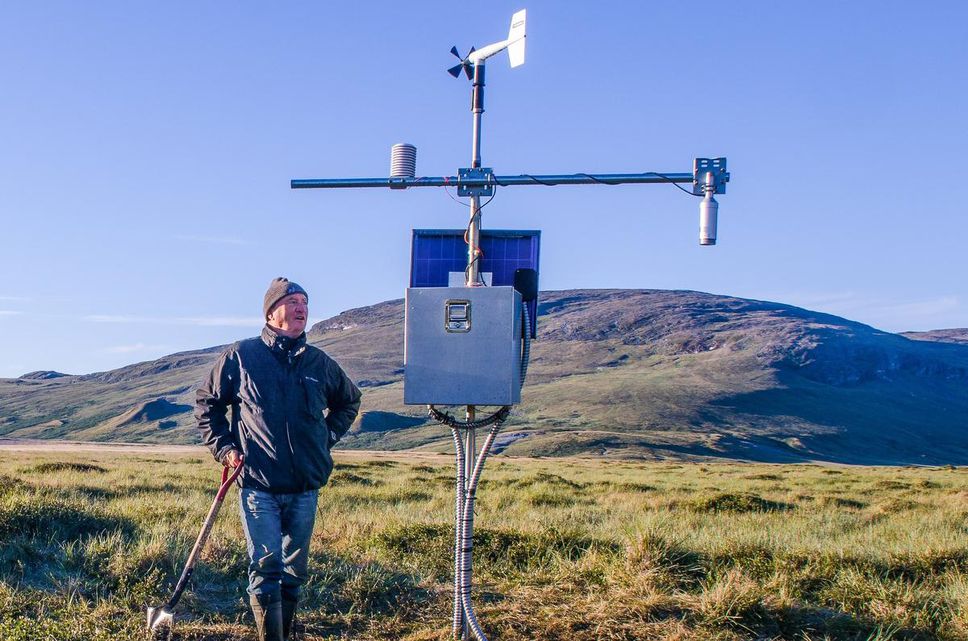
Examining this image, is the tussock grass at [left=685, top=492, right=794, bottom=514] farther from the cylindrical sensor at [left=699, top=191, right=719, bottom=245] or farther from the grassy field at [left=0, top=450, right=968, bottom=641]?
the cylindrical sensor at [left=699, top=191, right=719, bottom=245]

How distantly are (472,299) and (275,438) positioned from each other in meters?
1.51

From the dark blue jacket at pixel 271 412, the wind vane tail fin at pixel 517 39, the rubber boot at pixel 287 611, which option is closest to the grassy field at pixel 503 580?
the rubber boot at pixel 287 611

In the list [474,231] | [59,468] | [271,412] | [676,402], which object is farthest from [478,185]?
[676,402]

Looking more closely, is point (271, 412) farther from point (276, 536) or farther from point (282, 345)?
point (276, 536)

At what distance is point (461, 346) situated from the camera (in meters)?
6.26

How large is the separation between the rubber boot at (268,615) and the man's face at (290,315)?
5.30ft

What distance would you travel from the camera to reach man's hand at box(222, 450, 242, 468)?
5.90m

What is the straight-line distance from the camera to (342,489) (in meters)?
19.3

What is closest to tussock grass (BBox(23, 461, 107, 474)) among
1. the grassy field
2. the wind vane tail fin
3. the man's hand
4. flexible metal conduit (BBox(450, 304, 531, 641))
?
the grassy field

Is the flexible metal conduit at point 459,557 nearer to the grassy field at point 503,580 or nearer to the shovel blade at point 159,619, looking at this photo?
the grassy field at point 503,580

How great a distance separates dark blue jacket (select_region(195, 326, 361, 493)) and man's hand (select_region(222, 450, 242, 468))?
0.09 ft

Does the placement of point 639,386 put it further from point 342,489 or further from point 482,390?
point 482,390

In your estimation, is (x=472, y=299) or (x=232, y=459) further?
(x=472, y=299)

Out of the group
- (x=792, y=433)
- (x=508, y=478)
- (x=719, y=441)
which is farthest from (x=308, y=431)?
(x=792, y=433)
